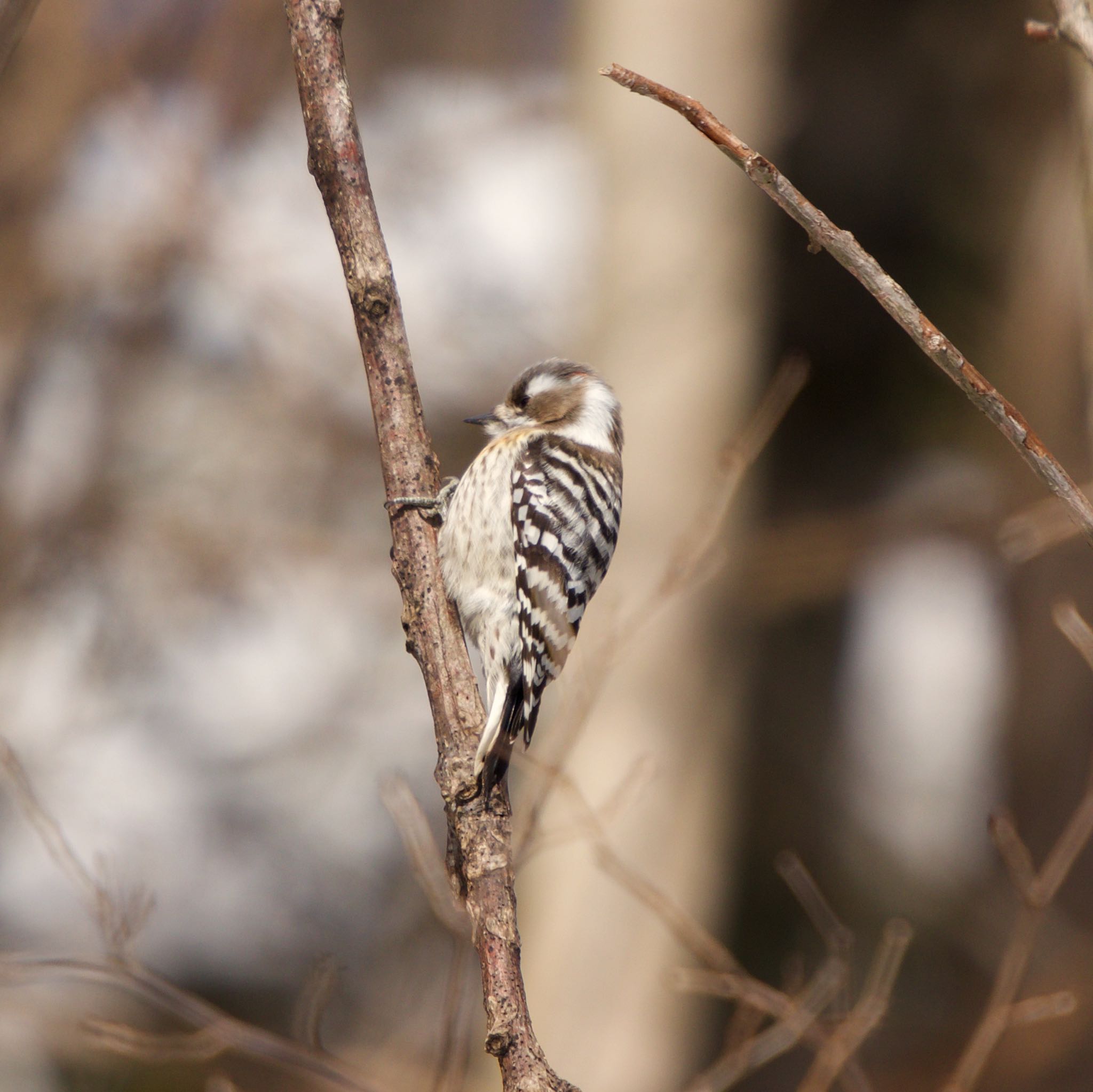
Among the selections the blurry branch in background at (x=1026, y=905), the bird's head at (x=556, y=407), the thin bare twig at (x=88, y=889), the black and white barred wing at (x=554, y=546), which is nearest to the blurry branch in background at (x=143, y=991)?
the thin bare twig at (x=88, y=889)

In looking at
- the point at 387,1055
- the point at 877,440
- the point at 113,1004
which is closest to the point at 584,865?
the point at 387,1055

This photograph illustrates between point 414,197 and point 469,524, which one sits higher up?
point 414,197

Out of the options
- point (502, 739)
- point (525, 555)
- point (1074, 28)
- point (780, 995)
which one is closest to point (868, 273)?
point (1074, 28)

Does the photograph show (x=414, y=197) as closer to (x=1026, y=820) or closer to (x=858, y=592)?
(x=858, y=592)

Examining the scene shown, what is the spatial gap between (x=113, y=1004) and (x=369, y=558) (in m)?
3.11

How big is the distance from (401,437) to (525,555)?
3.60 feet

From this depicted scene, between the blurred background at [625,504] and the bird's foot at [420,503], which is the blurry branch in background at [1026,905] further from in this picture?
the blurred background at [625,504]

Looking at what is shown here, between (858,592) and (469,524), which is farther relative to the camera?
(858,592)

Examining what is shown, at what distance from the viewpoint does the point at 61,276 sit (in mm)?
6906

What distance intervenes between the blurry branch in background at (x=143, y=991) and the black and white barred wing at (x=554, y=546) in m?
1.04

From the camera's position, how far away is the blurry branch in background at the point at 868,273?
5.37 feet

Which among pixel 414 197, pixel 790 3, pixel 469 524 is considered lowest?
pixel 469 524

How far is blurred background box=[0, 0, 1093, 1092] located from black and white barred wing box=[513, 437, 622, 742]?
1.67m

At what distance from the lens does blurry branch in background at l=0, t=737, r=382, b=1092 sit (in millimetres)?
2822
